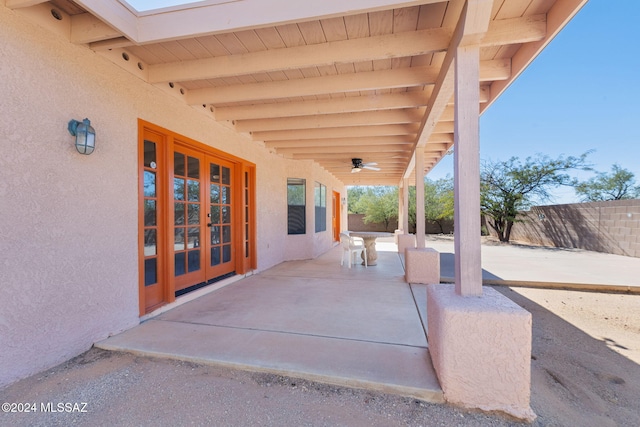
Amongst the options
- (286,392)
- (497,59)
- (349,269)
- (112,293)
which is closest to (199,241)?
(112,293)

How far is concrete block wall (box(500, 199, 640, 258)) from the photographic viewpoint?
7742mm

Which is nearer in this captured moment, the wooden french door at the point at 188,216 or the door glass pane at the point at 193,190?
the wooden french door at the point at 188,216

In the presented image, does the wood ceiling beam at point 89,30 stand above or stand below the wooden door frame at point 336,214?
above

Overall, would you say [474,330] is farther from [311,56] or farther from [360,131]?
[360,131]

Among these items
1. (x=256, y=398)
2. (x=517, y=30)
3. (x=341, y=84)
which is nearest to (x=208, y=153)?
(x=341, y=84)

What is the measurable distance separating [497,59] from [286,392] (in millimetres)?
3512

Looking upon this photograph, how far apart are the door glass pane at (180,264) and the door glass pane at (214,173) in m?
1.24

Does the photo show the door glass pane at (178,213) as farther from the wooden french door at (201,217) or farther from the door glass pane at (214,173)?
the door glass pane at (214,173)

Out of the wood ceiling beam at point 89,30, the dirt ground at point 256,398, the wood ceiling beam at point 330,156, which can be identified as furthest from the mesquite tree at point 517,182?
the wood ceiling beam at point 89,30

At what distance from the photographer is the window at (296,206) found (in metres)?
6.80

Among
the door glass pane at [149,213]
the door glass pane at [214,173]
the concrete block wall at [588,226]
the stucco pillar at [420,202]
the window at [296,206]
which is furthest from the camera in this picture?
the concrete block wall at [588,226]

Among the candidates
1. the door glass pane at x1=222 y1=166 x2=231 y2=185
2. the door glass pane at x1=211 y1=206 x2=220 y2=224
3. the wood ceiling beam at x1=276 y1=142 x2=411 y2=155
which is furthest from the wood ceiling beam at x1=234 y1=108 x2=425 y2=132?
the wood ceiling beam at x1=276 y1=142 x2=411 y2=155

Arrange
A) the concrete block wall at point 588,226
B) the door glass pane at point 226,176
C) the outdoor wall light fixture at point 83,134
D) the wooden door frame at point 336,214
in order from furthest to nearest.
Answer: the wooden door frame at point 336,214 → the concrete block wall at point 588,226 → the door glass pane at point 226,176 → the outdoor wall light fixture at point 83,134

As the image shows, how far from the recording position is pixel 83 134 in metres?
2.22
